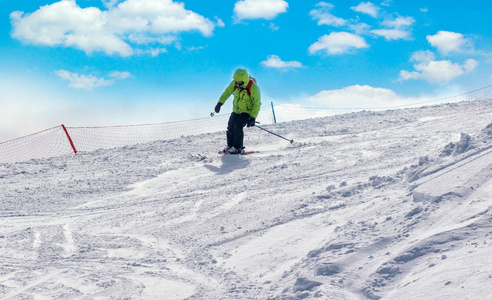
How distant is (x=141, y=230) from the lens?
6.95m

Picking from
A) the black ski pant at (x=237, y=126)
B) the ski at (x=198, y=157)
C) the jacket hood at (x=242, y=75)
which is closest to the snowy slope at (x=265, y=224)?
the ski at (x=198, y=157)

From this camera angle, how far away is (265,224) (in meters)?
6.24

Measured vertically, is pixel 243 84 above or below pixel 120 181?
above

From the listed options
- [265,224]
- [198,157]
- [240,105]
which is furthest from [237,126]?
[265,224]

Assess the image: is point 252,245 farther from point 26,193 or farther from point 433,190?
point 26,193

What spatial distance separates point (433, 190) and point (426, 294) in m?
2.14

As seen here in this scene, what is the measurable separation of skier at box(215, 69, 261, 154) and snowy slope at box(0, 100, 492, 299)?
0.74 metres

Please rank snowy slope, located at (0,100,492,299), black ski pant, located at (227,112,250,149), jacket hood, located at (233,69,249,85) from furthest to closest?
black ski pant, located at (227,112,250,149), jacket hood, located at (233,69,249,85), snowy slope, located at (0,100,492,299)

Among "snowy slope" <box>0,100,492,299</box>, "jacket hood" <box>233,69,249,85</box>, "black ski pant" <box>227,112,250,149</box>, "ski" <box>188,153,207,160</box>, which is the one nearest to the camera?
"snowy slope" <box>0,100,492,299</box>

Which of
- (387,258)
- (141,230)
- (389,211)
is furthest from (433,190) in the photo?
(141,230)

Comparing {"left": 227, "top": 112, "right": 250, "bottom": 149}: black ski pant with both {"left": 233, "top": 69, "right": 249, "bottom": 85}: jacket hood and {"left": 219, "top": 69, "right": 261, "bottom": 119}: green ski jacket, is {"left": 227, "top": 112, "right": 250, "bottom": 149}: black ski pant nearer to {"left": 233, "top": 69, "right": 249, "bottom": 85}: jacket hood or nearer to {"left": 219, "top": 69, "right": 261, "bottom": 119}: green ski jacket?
{"left": 219, "top": 69, "right": 261, "bottom": 119}: green ski jacket

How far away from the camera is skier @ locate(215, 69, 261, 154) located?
36.9 feet

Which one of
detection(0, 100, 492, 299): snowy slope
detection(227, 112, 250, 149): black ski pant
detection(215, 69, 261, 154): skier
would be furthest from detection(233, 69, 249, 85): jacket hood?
detection(0, 100, 492, 299): snowy slope

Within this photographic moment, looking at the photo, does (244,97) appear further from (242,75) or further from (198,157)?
(198,157)
